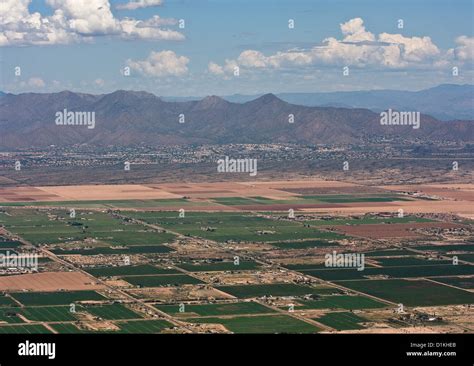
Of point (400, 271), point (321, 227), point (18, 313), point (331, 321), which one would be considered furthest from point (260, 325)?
point (321, 227)

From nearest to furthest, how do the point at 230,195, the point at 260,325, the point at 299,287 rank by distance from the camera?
the point at 260,325 → the point at 299,287 → the point at 230,195

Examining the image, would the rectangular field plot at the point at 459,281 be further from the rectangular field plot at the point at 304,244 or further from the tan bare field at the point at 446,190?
the tan bare field at the point at 446,190

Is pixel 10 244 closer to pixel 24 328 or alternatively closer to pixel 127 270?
pixel 127 270

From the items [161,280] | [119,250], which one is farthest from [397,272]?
[119,250]

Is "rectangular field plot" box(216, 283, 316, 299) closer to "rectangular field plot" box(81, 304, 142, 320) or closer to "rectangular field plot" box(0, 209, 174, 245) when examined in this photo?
"rectangular field plot" box(81, 304, 142, 320)
